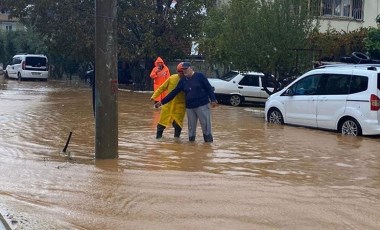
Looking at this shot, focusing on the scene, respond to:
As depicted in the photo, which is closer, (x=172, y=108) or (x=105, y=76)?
(x=105, y=76)

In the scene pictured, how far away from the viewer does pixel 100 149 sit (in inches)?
403

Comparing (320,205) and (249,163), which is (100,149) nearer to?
(249,163)

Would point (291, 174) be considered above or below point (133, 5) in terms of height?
below

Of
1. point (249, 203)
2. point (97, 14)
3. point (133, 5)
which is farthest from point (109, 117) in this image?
point (133, 5)

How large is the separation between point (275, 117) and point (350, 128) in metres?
3.08

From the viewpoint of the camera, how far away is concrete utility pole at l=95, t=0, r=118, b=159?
9.86 meters

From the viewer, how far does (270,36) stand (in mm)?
20234

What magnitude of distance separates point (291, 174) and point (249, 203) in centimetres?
211

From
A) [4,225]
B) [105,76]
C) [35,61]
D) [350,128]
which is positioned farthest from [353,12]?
[4,225]

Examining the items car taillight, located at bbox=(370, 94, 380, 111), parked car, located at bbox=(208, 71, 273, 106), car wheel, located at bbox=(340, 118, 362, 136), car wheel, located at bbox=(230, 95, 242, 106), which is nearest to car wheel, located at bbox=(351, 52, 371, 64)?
car wheel, located at bbox=(340, 118, 362, 136)

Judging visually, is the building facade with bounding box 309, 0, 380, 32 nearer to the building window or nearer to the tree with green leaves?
the building window

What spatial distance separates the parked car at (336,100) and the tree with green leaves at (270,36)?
304 cm

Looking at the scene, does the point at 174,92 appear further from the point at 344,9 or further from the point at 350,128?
the point at 344,9

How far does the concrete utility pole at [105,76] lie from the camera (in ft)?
32.3
